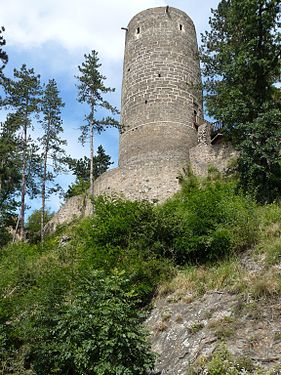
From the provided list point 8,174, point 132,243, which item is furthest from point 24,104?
point 132,243

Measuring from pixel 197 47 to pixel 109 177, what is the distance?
8.78 m

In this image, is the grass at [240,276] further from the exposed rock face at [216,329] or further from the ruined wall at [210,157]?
the ruined wall at [210,157]

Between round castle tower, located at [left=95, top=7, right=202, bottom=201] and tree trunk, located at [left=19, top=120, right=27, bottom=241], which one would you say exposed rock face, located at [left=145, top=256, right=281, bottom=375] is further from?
tree trunk, located at [left=19, top=120, right=27, bottom=241]

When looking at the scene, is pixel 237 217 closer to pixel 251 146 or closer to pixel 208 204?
pixel 208 204

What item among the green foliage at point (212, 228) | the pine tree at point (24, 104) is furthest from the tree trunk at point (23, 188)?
the green foliage at point (212, 228)

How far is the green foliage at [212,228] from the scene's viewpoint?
12.0 metres

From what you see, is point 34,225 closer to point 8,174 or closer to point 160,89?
point 8,174

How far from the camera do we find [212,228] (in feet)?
41.7

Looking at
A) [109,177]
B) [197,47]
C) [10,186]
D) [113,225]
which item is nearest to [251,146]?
[113,225]

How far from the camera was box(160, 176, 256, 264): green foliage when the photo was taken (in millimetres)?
12023

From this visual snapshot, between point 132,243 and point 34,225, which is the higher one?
point 34,225

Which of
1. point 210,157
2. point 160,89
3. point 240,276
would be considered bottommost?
point 240,276

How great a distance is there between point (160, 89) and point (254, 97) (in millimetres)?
6626

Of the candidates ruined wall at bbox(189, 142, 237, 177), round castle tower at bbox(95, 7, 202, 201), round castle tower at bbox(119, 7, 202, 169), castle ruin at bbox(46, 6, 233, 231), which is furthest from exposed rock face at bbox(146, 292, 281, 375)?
round castle tower at bbox(119, 7, 202, 169)
